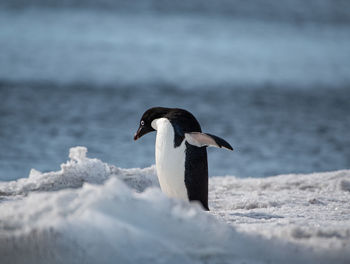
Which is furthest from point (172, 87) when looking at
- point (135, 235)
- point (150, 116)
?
point (135, 235)

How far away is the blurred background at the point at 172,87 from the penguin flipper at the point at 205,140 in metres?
3.01

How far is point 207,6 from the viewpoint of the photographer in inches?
1629

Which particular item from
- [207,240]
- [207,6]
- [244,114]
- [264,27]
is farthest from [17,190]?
[207,6]

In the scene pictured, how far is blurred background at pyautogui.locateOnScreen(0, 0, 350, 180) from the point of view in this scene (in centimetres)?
812

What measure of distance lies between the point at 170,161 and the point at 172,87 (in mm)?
9613

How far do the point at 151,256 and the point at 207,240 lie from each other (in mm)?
264

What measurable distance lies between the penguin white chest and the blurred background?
2736 mm

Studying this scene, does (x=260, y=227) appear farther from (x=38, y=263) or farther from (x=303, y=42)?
(x=303, y=42)

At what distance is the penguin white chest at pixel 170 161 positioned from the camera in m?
4.06

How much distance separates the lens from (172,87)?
13625 mm

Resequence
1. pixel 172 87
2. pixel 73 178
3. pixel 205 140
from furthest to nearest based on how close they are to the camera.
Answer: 1. pixel 172 87
2. pixel 73 178
3. pixel 205 140

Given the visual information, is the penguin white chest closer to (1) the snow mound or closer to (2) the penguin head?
(2) the penguin head

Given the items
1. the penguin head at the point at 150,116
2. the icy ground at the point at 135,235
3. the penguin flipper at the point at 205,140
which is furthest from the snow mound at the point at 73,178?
the icy ground at the point at 135,235

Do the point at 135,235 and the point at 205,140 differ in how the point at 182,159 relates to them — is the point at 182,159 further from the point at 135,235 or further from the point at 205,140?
the point at 135,235
